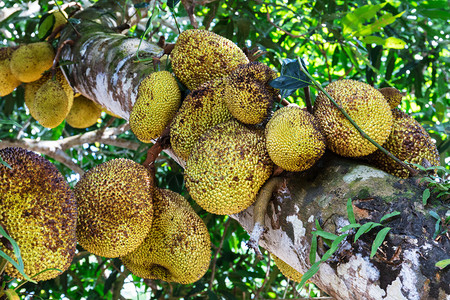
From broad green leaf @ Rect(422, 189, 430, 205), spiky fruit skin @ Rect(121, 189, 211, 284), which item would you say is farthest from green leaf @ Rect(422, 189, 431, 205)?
spiky fruit skin @ Rect(121, 189, 211, 284)

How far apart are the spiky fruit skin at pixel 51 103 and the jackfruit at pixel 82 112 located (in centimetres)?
35

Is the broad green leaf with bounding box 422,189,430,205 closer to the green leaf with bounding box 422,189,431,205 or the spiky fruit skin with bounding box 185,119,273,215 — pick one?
the green leaf with bounding box 422,189,431,205

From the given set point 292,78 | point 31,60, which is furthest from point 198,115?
point 31,60

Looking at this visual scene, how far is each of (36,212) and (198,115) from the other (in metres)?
0.49

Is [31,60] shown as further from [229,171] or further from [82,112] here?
[229,171]

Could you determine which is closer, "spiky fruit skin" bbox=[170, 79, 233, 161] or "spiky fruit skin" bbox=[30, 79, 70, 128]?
"spiky fruit skin" bbox=[170, 79, 233, 161]

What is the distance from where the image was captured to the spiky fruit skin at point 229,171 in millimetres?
988

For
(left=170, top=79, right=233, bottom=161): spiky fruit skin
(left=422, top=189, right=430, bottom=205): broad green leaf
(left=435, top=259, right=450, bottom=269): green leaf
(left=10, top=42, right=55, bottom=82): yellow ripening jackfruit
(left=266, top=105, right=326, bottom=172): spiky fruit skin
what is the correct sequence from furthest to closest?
1. (left=10, top=42, right=55, bottom=82): yellow ripening jackfruit
2. (left=170, top=79, right=233, bottom=161): spiky fruit skin
3. (left=266, top=105, right=326, bottom=172): spiky fruit skin
4. (left=422, top=189, right=430, bottom=205): broad green leaf
5. (left=435, top=259, right=450, bottom=269): green leaf

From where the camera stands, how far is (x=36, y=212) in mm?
890

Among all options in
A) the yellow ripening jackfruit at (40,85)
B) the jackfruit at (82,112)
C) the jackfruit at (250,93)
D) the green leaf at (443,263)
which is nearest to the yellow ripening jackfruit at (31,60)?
the yellow ripening jackfruit at (40,85)

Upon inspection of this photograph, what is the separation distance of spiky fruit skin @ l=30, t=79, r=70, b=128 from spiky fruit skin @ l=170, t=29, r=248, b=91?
733 mm

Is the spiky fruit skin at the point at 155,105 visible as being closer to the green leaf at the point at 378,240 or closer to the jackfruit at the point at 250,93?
the jackfruit at the point at 250,93

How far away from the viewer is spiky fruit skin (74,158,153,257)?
1087mm

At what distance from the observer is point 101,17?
2090 millimetres
